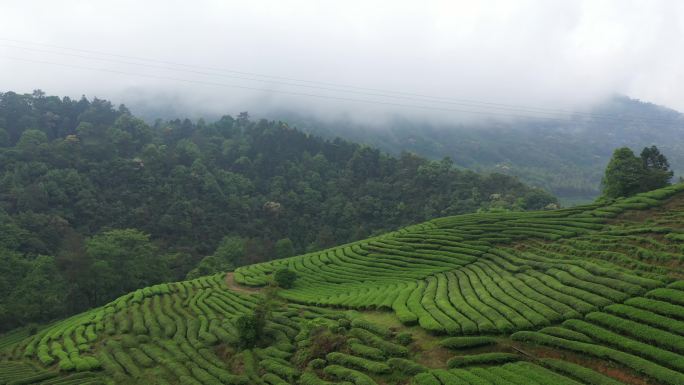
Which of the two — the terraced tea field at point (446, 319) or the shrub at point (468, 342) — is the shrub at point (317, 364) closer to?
the terraced tea field at point (446, 319)

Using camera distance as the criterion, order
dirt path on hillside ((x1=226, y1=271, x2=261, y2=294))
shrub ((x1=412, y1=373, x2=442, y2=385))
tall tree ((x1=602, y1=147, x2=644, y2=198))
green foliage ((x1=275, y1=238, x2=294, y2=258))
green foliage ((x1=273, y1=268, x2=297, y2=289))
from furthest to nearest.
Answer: green foliage ((x1=275, y1=238, x2=294, y2=258)) → tall tree ((x1=602, y1=147, x2=644, y2=198)) → dirt path on hillside ((x1=226, y1=271, x2=261, y2=294)) → green foliage ((x1=273, y1=268, x2=297, y2=289)) → shrub ((x1=412, y1=373, x2=442, y2=385))

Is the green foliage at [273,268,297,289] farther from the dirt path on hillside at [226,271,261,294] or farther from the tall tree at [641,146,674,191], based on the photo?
the tall tree at [641,146,674,191]

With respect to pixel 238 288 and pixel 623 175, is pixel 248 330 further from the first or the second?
pixel 623 175

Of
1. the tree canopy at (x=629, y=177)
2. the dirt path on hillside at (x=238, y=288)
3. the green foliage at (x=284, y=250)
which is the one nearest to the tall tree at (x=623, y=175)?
the tree canopy at (x=629, y=177)

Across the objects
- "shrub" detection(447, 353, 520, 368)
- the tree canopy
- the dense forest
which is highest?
the tree canopy

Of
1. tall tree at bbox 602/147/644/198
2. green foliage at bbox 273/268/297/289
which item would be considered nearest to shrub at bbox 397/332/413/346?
green foliage at bbox 273/268/297/289

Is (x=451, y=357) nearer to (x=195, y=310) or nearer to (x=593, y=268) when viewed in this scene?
(x=593, y=268)

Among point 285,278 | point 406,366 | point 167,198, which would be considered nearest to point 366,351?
point 406,366
